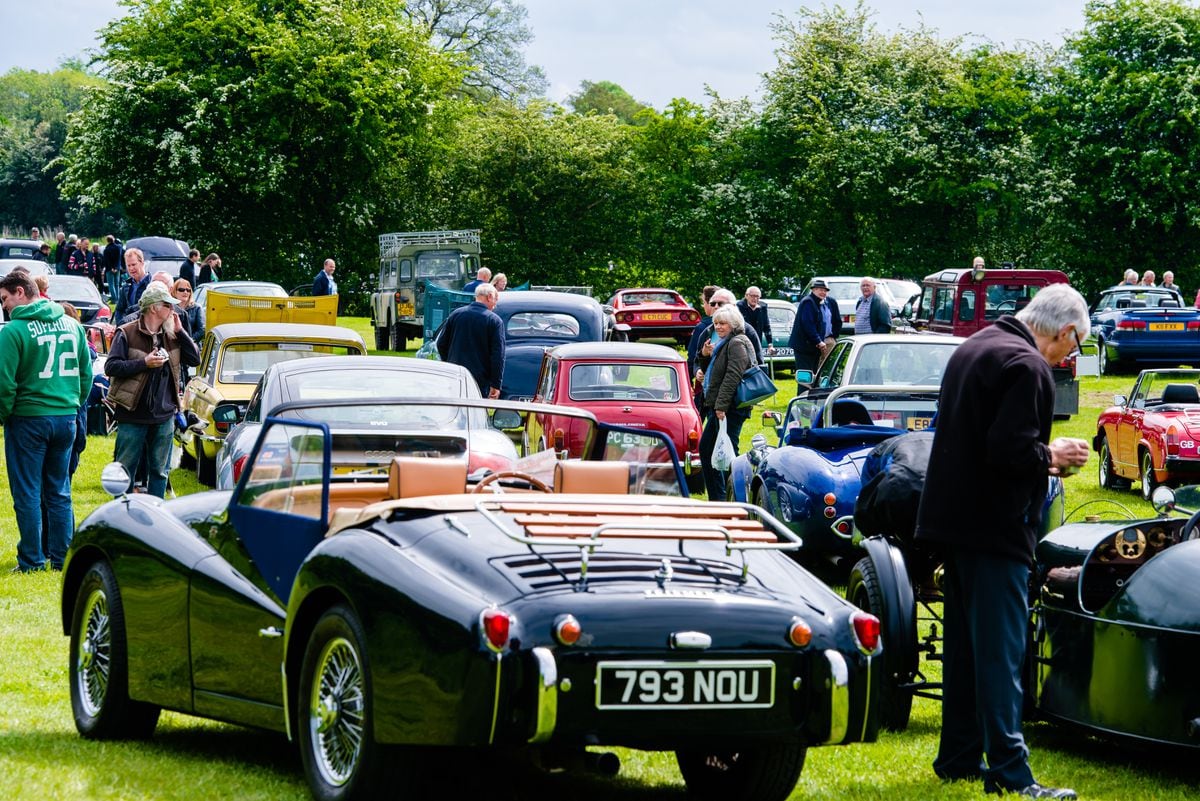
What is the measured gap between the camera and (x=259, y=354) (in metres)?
16.6

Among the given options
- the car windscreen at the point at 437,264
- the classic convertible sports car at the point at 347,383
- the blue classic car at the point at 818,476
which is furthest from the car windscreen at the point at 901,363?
the car windscreen at the point at 437,264

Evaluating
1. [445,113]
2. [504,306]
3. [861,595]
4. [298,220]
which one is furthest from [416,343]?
[861,595]

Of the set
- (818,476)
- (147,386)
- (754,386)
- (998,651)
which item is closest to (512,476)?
(998,651)

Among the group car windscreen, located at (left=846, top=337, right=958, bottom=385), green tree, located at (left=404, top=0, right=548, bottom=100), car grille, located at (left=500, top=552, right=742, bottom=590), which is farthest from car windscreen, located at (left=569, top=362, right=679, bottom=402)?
green tree, located at (left=404, top=0, right=548, bottom=100)

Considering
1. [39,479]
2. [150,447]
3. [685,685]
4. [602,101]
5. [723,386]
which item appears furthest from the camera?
[602,101]

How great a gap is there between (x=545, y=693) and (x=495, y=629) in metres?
0.23

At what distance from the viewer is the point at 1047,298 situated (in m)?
6.02

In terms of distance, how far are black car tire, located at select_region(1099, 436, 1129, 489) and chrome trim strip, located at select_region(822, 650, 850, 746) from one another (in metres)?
13.4

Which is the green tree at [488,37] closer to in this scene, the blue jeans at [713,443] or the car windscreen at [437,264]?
the car windscreen at [437,264]

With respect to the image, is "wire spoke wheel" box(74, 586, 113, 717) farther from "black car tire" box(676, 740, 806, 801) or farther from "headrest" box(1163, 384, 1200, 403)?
"headrest" box(1163, 384, 1200, 403)

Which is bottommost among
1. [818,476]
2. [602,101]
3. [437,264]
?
[818,476]

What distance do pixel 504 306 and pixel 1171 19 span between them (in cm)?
2715

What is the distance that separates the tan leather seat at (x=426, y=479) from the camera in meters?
5.99

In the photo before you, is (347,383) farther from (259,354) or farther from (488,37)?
(488,37)
